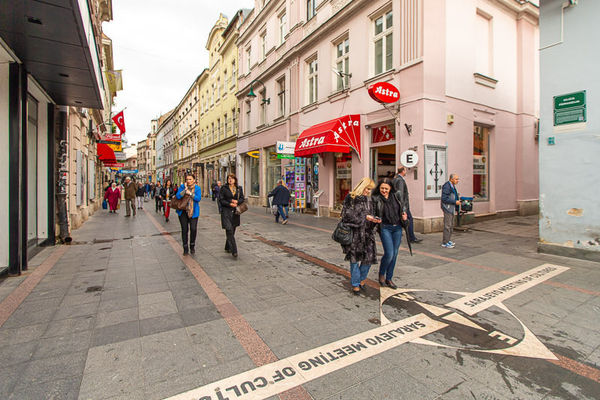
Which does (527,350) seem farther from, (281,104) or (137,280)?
(281,104)

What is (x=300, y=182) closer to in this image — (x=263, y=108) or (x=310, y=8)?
(x=263, y=108)

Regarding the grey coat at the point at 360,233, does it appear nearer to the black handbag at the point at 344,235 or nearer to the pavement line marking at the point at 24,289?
the black handbag at the point at 344,235

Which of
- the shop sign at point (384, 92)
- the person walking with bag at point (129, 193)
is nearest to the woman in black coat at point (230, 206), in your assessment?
the shop sign at point (384, 92)

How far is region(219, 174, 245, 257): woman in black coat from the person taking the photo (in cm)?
633

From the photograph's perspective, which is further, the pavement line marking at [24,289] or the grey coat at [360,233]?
the grey coat at [360,233]

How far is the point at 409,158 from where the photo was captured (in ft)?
29.8

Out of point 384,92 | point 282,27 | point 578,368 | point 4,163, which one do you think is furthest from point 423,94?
point 282,27

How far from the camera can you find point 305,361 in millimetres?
2641

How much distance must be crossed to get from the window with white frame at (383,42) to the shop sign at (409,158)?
3.34 metres

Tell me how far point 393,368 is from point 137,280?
13.5 ft

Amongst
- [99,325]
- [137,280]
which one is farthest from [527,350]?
[137,280]

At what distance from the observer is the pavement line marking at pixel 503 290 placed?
12.8 ft

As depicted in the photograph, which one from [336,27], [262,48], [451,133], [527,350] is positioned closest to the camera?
[527,350]

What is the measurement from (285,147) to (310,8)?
7080 millimetres
